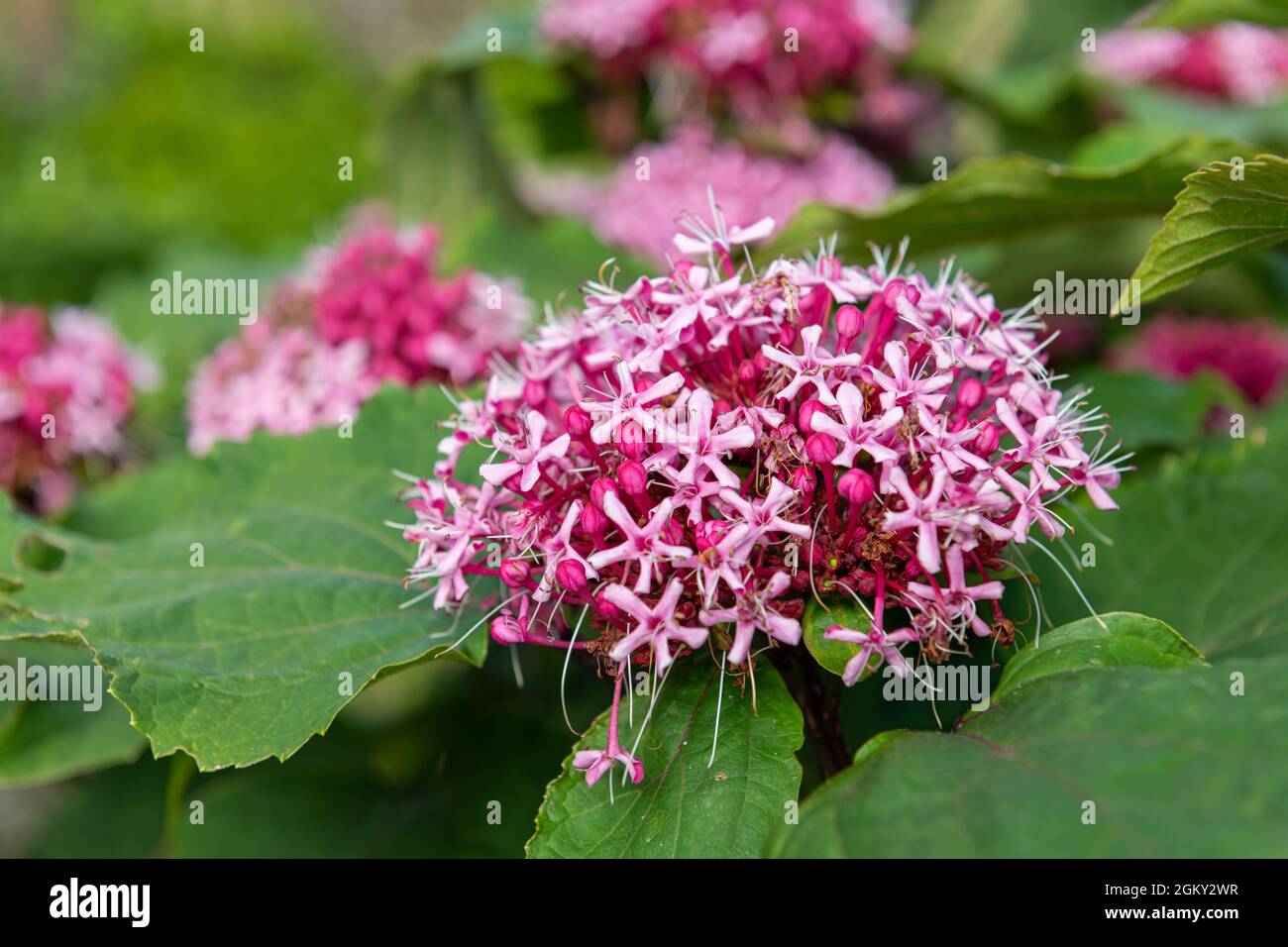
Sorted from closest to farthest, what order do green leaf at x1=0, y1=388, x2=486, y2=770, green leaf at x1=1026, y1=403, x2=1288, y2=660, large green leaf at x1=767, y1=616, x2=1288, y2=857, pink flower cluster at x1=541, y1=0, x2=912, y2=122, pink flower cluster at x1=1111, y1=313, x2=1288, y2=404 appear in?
large green leaf at x1=767, y1=616, x2=1288, y2=857 < green leaf at x1=0, y1=388, x2=486, y2=770 < green leaf at x1=1026, y1=403, x2=1288, y2=660 < pink flower cluster at x1=541, y1=0, x2=912, y2=122 < pink flower cluster at x1=1111, y1=313, x2=1288, y2=404

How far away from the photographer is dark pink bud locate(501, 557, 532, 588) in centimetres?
123

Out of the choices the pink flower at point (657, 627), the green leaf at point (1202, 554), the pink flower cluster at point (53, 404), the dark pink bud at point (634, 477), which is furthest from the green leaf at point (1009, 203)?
the pink flower cluster at point (53, 404)

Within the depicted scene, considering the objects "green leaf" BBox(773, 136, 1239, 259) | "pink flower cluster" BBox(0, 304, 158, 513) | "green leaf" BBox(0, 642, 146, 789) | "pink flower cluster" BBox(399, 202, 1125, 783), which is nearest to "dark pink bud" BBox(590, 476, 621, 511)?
"pink flower cluster" BBox(399, 202, 1125, 783)

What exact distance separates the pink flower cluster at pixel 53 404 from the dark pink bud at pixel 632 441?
5.37ft

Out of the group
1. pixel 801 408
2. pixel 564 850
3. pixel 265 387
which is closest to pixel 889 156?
pixel 265 387

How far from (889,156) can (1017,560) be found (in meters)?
1.99

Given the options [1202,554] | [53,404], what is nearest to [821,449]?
[1202,554]

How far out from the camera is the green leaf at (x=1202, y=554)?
1.49 m

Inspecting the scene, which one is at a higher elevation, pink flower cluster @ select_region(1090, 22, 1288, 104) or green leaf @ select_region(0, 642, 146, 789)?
pink flower cluster @ select_region(1090, 22, 1288, 104)

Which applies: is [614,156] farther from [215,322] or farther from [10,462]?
[10,462]

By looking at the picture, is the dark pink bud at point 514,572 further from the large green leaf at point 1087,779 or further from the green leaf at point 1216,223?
the green leaf at point 1216,223

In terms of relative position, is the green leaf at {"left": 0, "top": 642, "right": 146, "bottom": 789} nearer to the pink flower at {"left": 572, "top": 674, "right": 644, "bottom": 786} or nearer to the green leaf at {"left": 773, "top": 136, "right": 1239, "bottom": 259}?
the pink flower at {"left": 572, "top": 674, "right": 644, "bottom": 786}

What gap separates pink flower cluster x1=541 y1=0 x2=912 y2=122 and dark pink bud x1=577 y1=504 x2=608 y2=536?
1.70m
